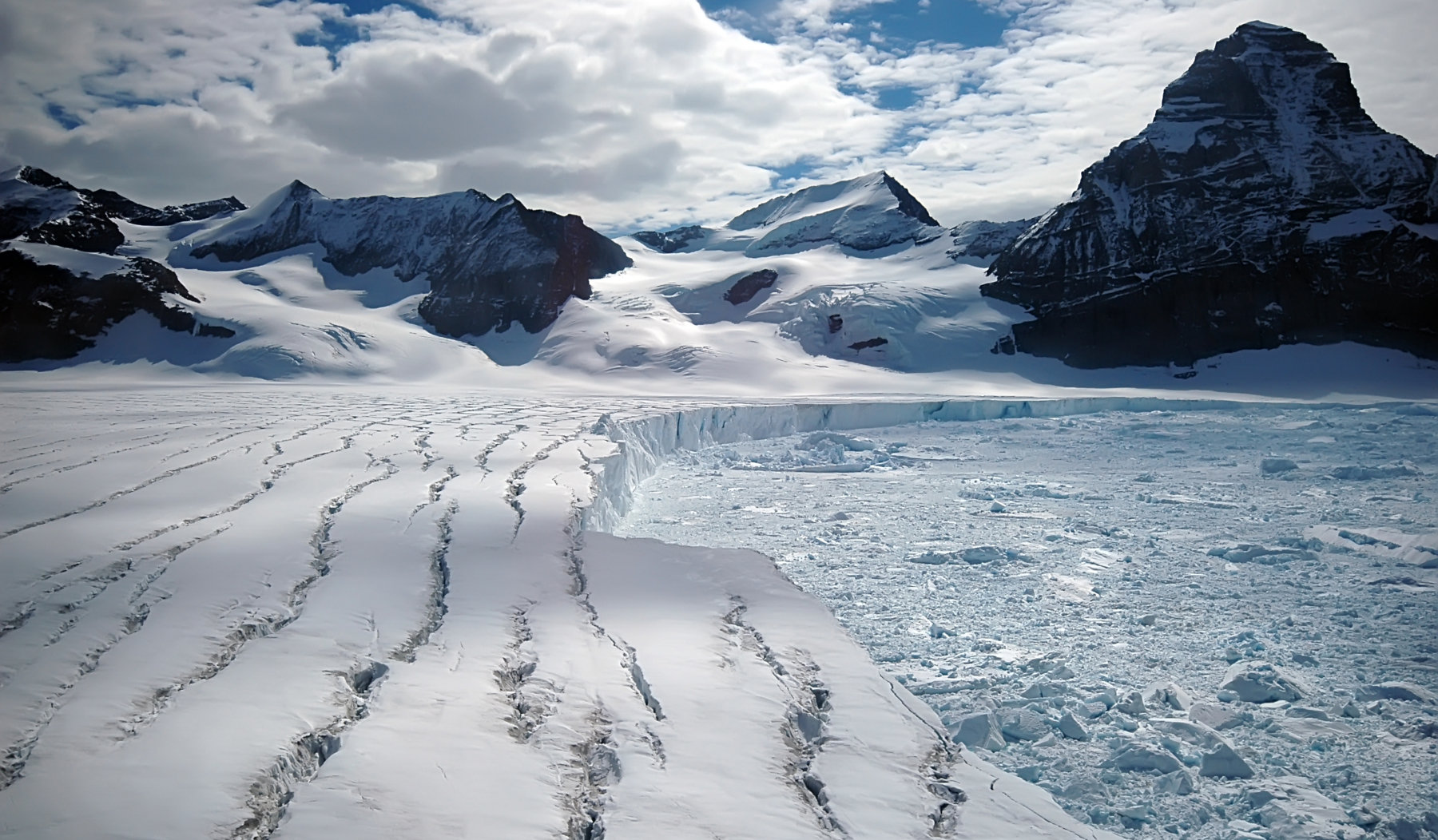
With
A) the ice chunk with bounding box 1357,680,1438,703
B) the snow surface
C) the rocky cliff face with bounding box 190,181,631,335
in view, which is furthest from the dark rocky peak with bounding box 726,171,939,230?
the ice chunk with bounding box 1357,680,1438,703

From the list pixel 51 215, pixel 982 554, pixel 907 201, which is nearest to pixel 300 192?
pixel 51 215

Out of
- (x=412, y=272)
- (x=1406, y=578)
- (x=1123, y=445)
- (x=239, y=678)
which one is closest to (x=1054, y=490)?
(x=1406, y=578)

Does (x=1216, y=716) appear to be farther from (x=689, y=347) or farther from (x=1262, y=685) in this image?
(x=689, y=347)

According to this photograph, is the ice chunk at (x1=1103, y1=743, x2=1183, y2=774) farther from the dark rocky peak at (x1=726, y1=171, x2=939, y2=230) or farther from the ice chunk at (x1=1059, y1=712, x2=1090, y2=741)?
the dark rocky peak at (x1=726, y1=171, x2=939, y2=230)

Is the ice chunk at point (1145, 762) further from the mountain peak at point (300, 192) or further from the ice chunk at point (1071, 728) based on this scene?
the mountain peak at point (300, 192)

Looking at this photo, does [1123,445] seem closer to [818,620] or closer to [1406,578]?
[1406,578]
